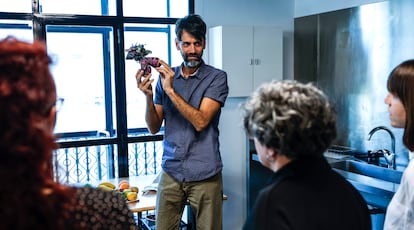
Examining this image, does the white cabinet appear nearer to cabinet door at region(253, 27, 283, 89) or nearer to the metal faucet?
cabinet door at region(253, 27, 283, 89)

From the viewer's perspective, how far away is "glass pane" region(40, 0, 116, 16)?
10.7 ft

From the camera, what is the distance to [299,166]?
3.76 feet

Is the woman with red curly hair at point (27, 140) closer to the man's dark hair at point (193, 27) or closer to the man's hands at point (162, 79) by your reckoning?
the man's hands at point (162, 79)

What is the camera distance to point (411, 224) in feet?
4.82

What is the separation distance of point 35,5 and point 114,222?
2634 mm

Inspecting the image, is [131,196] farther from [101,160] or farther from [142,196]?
[101,160]

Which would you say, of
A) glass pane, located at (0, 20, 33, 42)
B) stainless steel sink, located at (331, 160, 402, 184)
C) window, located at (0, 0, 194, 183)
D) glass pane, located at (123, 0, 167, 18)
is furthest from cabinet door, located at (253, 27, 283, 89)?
glass pane, located at (0, 20, 33, 42)

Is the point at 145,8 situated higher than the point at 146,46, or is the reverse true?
the point at 145,8

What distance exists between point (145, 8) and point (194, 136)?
1703 millimetres

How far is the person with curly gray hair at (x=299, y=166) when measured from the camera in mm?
1091

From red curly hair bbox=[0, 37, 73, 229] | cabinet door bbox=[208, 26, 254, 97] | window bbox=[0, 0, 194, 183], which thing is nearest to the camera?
red curly hair bbox=[0, 37, 73, 229]

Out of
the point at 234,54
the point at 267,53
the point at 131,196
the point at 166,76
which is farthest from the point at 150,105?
the point at 267,53

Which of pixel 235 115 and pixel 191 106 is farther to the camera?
pixel 235 115

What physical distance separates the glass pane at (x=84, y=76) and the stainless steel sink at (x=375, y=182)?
2.01 metres
